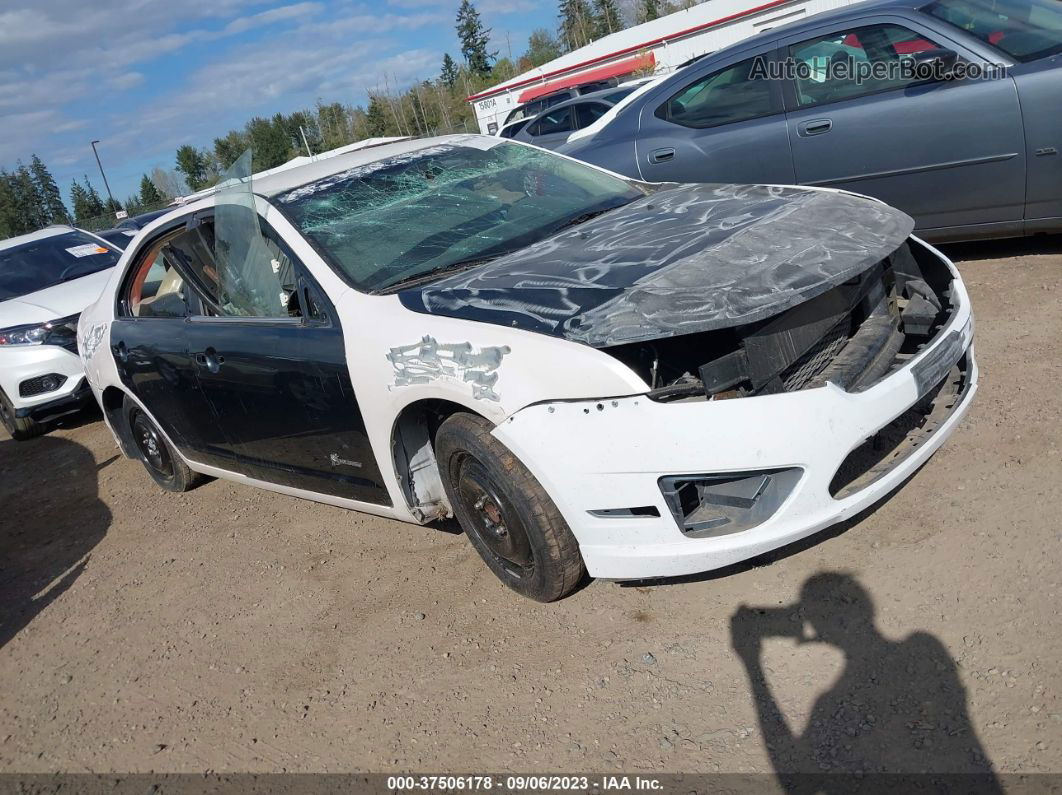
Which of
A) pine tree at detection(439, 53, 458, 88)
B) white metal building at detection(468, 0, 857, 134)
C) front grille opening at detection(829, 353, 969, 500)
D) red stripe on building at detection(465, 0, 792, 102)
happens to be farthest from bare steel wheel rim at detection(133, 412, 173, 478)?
pine tree at detection(439, 53, 458, 88)

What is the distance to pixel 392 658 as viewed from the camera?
3.12 meters

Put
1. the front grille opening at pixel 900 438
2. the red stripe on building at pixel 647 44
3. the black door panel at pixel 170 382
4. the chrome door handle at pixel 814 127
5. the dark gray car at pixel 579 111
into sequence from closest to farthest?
the front grille opening at pixel 900 438 → the black door panel at pixel 170 382 → the chrome door handle at pixel 814 127 → the dark gray car at pixel 579 111 → the red stripe on building at pixel 647 44

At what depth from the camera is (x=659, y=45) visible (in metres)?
35.0

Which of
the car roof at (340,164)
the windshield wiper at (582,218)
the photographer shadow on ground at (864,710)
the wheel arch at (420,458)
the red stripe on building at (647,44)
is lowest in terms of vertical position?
the photographer shadow on ground at (864,710)

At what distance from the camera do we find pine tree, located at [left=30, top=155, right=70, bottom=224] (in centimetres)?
7925

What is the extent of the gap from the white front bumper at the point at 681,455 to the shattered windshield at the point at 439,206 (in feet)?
3.57

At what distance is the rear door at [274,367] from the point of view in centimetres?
333

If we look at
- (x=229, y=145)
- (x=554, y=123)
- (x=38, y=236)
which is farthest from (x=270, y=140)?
(x=38, y=236)

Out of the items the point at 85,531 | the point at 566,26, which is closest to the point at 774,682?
the point at 85,531

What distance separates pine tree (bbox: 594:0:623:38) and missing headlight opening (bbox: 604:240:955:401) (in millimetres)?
72495

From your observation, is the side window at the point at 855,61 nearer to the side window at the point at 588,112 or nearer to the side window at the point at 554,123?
the side window at the point at 588,112

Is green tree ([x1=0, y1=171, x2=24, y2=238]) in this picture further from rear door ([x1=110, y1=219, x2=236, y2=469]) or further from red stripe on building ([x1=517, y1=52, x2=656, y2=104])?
rear door ([x1=110, y1=219, x2=236, y2=469])

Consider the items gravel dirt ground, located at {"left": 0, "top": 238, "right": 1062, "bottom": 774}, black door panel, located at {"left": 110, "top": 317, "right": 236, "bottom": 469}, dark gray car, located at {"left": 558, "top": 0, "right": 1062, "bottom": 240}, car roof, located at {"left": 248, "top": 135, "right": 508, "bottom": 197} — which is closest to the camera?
gravel dirt ground, located at {"left": 0, "top": 238, "right": 1062, "bottom": 774}

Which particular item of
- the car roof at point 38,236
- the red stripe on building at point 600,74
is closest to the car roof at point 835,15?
the car roof at point 38,236
